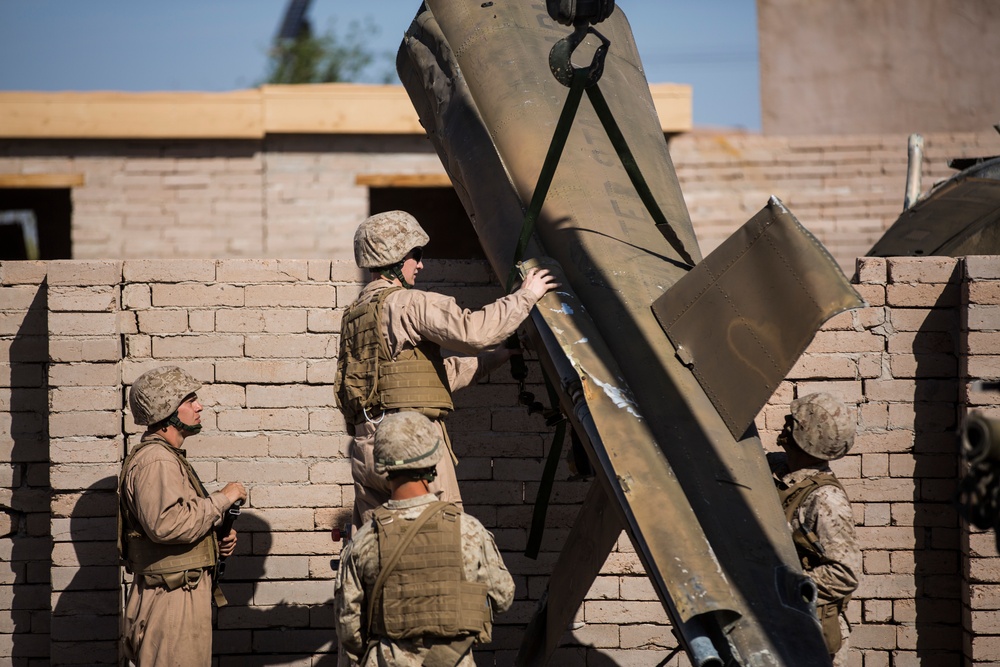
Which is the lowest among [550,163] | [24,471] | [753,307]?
Answer: [24,471]

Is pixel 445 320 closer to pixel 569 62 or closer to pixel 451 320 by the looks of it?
pixel 451 320

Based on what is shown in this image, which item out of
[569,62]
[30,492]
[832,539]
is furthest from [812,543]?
[30,492]

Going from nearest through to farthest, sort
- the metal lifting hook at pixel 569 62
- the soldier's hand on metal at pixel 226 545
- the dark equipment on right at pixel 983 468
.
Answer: the dark equipment on right at pixel 983 468 → the metal lifting hook at pixel 569 62 → the soldier's hand on metal at pixel 226 545

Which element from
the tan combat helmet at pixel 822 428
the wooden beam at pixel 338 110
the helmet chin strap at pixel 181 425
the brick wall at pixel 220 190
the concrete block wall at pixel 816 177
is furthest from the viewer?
the concrete block wall at pixel 816 177

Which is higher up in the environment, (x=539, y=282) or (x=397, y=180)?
(x=397, y=180)

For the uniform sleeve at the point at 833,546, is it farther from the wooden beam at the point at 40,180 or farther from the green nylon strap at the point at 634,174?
the wooden beam at the point at 40,180

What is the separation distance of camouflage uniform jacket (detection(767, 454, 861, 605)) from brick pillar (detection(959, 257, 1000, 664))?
167cm

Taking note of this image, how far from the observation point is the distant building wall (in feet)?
45.5

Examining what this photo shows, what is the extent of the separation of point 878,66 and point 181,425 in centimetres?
1153

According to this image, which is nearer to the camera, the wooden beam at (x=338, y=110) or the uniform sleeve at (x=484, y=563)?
the uniform sleeve at (x=484, y=563)

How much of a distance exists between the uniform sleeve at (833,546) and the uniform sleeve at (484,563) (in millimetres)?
1338

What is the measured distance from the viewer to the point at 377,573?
12.7ft

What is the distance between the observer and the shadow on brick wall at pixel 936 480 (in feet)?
19.8

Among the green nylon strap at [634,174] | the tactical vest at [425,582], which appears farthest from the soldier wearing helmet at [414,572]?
the green nylon strap at [634,174]
